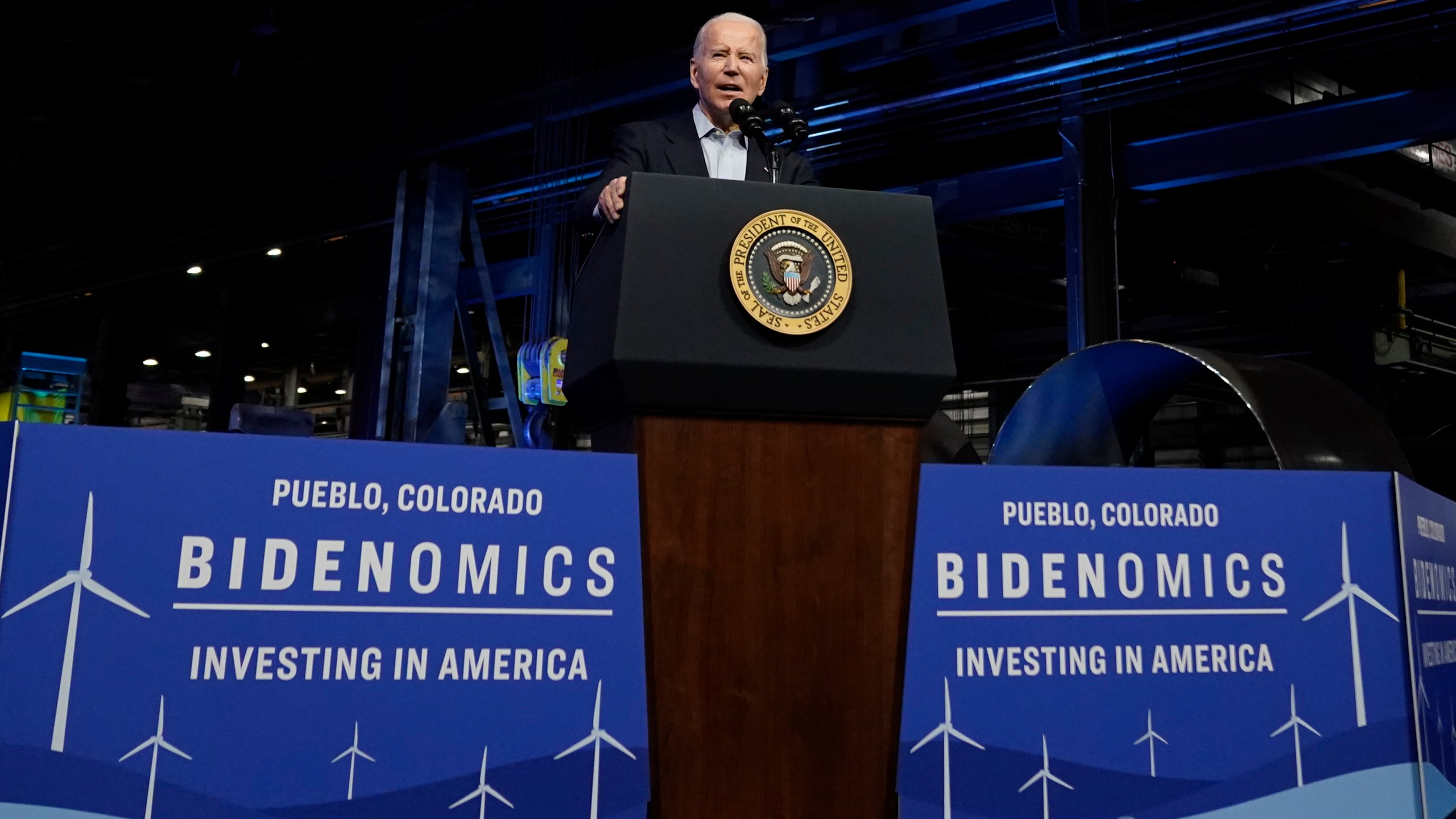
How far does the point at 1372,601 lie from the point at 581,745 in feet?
3.38

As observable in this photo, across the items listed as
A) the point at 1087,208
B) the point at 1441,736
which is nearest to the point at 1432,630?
the point at 1441,736

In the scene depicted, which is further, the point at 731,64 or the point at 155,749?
the point at 731,64

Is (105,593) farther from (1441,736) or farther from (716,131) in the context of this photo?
(1441,736)

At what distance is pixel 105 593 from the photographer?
1104mm

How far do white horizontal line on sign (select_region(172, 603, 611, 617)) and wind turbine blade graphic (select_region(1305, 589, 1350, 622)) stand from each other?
890mm

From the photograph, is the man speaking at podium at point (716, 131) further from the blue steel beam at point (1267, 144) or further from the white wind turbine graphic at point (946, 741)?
the blue steel beam at point (1267, 144)

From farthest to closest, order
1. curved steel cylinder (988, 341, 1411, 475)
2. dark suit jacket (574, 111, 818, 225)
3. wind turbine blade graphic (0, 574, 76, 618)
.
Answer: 1. curved steel cylinder (988, 341, 1411, 475)
2. dark suit jacket (574, 111, 818, 225)
3. wind turbine blade graphic (0, 574, 76, 618)

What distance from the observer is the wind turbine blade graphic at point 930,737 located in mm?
1326

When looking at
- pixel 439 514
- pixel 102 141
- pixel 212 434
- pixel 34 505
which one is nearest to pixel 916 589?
pixel 439 514

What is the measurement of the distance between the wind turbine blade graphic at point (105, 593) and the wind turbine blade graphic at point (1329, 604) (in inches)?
53.5

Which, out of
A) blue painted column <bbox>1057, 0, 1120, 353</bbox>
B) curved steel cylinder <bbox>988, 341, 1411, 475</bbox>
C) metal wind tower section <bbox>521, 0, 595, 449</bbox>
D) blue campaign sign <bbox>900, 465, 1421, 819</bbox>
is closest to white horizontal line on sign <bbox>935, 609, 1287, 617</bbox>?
blue campaign sign <bbox>900, 465, 1421, 819</bbox>

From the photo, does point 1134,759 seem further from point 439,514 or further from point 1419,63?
point 1419,63

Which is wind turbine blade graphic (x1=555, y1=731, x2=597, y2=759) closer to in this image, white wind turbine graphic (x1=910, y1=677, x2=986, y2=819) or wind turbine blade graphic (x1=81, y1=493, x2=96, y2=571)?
white wind turbine graphic (x1=910, y1=677, x2=986, y2=819)

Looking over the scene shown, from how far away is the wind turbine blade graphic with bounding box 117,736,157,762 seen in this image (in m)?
1.09
